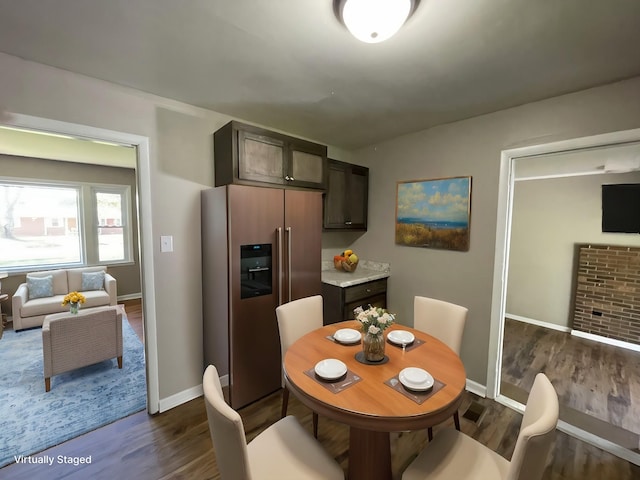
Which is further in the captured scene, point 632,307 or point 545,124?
point 632,307

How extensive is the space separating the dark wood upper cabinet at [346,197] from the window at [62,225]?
177 inches

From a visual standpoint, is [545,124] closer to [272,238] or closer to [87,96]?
[272,238]

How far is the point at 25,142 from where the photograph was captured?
3.34m

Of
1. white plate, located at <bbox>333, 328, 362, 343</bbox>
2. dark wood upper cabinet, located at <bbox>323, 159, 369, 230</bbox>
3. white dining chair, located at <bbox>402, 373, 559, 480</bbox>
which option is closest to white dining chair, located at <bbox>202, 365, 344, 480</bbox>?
white dining chair, located at <bbox>402, 373, 559, 480</bbox>

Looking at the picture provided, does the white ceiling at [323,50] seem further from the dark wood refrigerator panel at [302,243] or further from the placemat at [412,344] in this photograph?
the placemat at [412,344]

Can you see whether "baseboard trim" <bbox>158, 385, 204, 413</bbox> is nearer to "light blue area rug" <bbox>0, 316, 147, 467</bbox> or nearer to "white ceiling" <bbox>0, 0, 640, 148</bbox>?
"light blue area rug" <bbox>0, 316, 147, 467</bbox>

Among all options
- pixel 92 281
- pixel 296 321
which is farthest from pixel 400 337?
pixel 92 281

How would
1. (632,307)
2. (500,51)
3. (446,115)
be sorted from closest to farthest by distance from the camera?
(500,51) → (446,115) → (632,307)

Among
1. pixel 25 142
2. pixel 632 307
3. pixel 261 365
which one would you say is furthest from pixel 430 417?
pixel 25 142

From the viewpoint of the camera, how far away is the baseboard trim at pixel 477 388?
233 cm

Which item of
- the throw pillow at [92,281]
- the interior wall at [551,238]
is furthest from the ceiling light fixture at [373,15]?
the throw pillow at [92,281]

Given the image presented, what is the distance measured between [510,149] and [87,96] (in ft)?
10.2

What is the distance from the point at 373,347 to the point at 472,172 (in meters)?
1.88

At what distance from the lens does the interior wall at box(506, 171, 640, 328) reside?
349 centimetres
